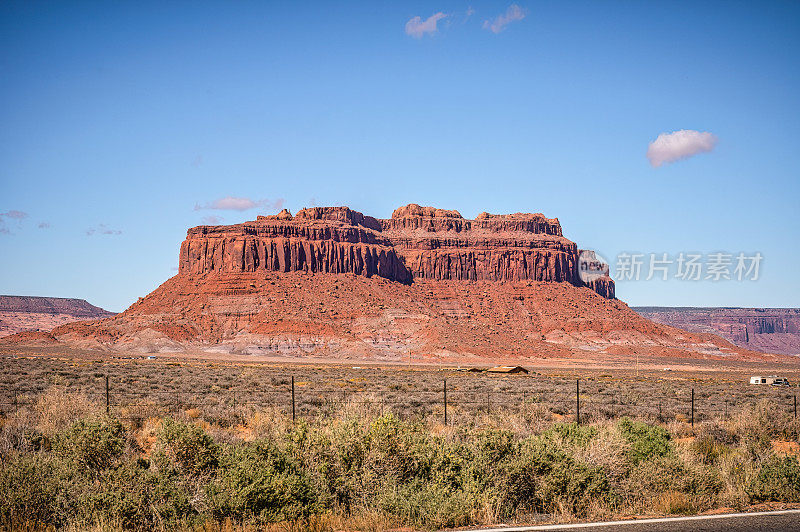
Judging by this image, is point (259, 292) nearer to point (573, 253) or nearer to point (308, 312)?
point (308, 312)

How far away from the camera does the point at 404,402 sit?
2556 centimetres

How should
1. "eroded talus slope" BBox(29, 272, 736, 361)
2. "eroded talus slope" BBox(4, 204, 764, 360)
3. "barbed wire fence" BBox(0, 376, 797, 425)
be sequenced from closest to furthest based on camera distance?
"barbed wire fence" BBox(0, 376, 797, 425)
"eroded talus slope" BBox(29, 272, 736, 361)
"eroded talus slope" BBox(4, 204, 764, 360)

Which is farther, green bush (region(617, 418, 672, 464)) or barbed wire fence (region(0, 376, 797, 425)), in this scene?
barbed wire fence (region(0, 376, 797, 425))

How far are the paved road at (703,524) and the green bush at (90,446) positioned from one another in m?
6.66

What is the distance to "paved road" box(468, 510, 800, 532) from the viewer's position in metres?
8.55

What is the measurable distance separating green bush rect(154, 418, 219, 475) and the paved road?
488cm

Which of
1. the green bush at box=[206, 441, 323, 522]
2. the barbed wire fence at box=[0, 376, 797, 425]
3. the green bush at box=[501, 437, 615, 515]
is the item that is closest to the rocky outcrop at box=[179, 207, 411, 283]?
the barbed wire fence at box=[0, 376, 797, 425]

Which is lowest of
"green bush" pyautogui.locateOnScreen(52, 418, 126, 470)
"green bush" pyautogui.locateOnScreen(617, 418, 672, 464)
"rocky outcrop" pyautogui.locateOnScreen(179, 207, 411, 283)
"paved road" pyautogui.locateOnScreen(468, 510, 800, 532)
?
"paved road" pyautogui.locateOnScreen(468, 510, 800, 532)

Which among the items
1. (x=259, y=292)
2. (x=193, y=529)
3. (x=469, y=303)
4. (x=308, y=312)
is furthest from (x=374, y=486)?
(x=469, y=303)

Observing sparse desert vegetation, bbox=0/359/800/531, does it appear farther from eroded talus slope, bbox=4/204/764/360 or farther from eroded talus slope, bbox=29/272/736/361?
eroded talus slope, bbox=4/204/764/360

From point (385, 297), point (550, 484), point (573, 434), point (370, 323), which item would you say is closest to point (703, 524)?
point (550, 484)

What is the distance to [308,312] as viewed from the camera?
11500 cm

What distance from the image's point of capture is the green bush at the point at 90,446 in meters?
10.8

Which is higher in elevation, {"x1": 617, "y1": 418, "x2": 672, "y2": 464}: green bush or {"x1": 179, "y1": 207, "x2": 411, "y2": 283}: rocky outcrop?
{"x1": 179, "y1": 207, "x2": 411, "y2": 283}: rocky outcrop
